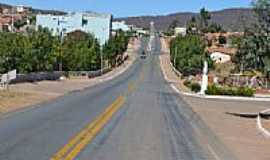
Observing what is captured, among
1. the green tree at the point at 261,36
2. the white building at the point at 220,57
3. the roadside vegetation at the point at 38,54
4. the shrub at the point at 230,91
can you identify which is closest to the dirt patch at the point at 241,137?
the green tree at the point at 261,36

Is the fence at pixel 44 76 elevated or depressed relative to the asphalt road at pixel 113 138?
depressed

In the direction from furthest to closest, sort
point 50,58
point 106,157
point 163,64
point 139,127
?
1. point 163,64
2. point 50,58
3. point 139,127
4. point 106,157

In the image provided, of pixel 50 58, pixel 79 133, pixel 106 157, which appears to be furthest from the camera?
pixel 50 58

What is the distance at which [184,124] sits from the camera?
2564cm

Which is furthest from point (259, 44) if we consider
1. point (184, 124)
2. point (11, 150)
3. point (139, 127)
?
point (11, 150)

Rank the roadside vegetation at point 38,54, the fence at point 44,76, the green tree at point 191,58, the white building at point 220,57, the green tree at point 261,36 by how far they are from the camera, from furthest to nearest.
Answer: the white building at point 220,57
the green tree at point 191,58
the roadside vegetation at point 38,54
the fence at point 44,76
the green tree at point 261,36

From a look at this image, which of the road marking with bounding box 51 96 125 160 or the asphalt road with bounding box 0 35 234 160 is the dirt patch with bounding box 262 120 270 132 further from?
the road marking with bounding box 51 96 125 160

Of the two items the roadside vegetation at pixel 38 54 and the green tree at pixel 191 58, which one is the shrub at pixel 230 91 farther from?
the green tree at pixel 191 58

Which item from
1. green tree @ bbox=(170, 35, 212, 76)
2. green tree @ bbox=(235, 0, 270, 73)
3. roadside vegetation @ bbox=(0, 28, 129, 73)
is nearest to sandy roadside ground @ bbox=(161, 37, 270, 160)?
green tree @ bbox=(235, 0, 270, 73)

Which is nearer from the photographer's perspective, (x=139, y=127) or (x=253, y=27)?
(x=139, y=127)

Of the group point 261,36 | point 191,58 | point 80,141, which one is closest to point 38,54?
point 191,58

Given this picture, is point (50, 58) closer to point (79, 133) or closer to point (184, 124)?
point (184, 124)

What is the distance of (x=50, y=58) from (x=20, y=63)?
12687mm

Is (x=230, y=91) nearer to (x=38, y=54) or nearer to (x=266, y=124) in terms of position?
(x=38, y=54)
